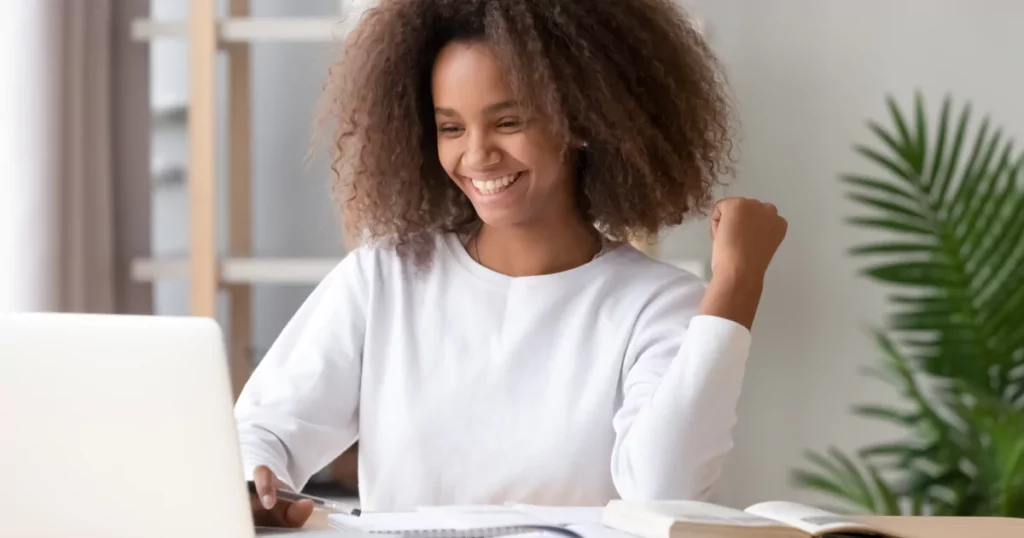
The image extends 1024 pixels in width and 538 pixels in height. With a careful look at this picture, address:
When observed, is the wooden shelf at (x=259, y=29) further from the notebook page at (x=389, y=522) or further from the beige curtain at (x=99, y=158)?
the notebook page at (x=389, y=522)

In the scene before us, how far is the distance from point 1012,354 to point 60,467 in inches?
→ 80.6

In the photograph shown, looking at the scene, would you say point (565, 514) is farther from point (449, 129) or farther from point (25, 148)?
point (25, 148)

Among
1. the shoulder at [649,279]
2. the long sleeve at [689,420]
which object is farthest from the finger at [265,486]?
the shoulder at [649,279]

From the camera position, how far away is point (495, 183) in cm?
141

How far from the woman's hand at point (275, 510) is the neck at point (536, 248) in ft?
1.44

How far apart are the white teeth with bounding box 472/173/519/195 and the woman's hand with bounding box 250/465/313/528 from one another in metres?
0.41

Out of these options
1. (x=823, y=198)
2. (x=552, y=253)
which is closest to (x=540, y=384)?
(x=552, y=253)

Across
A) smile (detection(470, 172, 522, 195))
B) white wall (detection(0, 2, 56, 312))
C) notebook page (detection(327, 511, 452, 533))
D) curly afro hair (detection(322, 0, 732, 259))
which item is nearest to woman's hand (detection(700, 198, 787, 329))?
curly afro hair (detection(322, 0, 732, 259))

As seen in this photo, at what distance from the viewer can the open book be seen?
1.02 meters

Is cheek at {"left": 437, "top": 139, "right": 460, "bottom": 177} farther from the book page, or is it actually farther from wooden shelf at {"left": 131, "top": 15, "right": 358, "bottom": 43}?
wooden shelf at {"left": 131, "top": 15, "right": 358, "bottom": 43}

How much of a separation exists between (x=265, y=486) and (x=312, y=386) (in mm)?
280

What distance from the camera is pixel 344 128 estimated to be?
1.59 meters

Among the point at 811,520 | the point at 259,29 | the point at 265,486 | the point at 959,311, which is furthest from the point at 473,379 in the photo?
the point at 959,311

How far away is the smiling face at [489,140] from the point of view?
1.38 m
